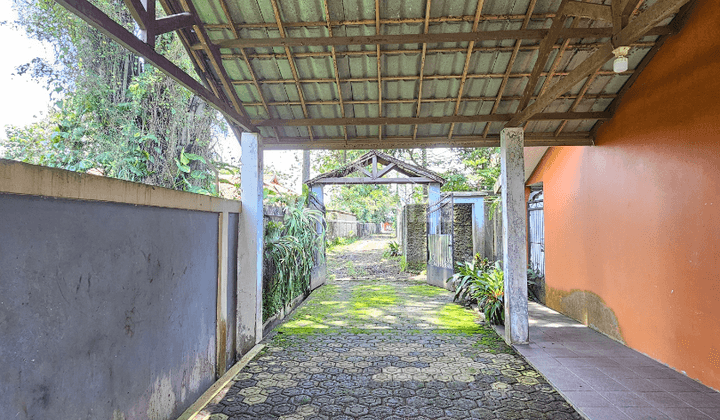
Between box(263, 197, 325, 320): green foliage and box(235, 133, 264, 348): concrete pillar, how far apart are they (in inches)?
20.9

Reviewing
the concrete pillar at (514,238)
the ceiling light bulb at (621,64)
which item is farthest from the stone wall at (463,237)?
the ceiling light bulb at (621,64)

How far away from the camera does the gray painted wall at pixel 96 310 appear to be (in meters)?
1.59

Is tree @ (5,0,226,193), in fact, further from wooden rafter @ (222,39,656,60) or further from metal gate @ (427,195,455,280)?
metal gate @ (427,195,455,280)

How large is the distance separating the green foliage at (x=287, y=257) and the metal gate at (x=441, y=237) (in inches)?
116

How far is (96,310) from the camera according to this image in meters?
2.02

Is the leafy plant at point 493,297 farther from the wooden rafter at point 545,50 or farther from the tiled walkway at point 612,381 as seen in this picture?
the wooden rafter at point 545,50

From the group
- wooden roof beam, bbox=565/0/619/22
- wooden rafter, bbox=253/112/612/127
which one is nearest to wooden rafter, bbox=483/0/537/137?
wooden rafter, bbox=253/112/612/127

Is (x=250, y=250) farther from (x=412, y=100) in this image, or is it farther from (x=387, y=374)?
(x=412, y=100)

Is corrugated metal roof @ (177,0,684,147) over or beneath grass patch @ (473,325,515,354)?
over

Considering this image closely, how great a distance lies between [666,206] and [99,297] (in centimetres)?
469

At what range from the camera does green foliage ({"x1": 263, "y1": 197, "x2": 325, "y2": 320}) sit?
538cm

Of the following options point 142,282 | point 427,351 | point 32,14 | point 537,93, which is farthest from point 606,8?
point 32,14

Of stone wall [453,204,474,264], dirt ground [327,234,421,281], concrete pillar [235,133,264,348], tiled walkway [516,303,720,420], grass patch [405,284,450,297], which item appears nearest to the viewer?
tiled walkway [516,303,720,420]

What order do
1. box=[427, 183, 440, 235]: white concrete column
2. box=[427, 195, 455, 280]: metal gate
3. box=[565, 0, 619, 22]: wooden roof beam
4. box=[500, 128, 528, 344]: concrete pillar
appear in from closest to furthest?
box=[565, 0, 619, 22]: wooden roof beam, box=[500, 128, 528, 344]: concrete pillar, box=[427, 195, 455, 280]: metal gate, box=[427, 183, 440, 235]: white concrete column
